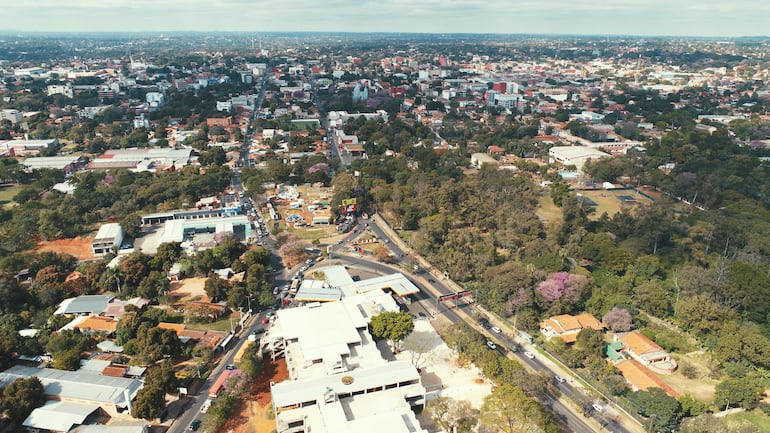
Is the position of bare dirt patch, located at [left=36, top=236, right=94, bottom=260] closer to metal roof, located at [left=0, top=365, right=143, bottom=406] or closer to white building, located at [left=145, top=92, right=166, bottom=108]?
metal roof, located at [left=0, top=365, right=143, bottom=406]

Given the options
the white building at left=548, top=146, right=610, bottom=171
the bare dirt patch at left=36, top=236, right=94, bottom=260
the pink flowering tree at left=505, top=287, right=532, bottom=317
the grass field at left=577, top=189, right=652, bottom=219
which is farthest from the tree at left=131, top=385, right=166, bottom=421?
the white building at left=548, top=146, right=610, bottom=171

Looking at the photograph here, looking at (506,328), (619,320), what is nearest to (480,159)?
(506,328)

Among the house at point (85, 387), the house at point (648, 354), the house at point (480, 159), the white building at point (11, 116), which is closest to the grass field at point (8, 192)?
the white building at point (11, 116)

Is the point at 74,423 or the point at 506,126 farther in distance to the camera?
the point at 506,126

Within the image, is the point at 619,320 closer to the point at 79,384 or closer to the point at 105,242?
the point at 79,384

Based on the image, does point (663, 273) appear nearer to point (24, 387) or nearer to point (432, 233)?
point (432, 233)

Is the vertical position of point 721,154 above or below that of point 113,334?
above

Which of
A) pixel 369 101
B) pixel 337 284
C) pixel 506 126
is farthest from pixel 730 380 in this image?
pixel 369 101
